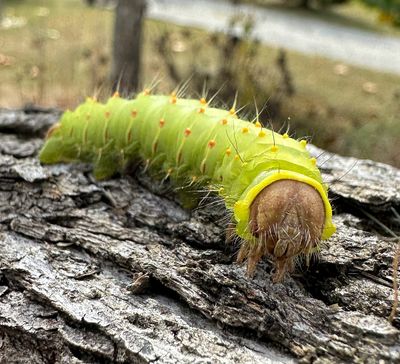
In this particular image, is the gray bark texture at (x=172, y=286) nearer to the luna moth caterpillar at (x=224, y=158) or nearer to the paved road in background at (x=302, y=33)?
the luna moth caterpillar at (x=224, y=158)

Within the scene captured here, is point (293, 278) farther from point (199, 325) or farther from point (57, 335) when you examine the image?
point (57, 335)

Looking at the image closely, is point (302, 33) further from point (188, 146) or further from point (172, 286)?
point (172, 286)

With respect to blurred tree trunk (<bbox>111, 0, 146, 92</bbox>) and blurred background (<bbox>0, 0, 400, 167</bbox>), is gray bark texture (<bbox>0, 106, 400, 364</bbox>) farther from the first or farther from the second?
blurred tree trunk (<bbox>111, 0, 146, 92</bbox>)

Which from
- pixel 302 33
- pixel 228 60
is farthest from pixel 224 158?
pixel 302 33

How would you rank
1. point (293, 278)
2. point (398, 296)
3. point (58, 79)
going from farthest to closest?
point (58, 79)
point (293, 278)
point (398, 296)

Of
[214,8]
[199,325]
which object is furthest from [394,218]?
[214,8]

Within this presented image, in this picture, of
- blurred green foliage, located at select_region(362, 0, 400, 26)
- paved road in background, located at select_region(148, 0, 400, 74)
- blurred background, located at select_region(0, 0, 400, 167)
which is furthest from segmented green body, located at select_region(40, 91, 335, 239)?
blurred green foliage, located at select_region(362, 0, 400, 26)
